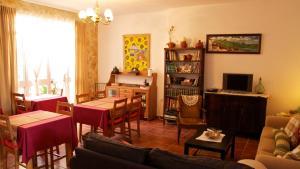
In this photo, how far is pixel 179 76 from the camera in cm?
547

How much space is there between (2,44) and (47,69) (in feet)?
4.00

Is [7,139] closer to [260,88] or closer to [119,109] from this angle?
[119,109]

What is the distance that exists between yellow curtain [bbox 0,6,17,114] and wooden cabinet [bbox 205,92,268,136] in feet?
12.6

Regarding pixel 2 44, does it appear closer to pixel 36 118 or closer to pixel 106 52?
pixel 36 118

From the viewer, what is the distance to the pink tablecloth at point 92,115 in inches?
145

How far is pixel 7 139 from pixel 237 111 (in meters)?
3.82

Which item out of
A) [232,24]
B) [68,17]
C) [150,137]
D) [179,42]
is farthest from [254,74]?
[68,17]

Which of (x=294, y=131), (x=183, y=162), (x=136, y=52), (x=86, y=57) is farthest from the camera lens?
(x=86, y=57)

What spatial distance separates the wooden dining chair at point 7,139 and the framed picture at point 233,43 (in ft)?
12.9

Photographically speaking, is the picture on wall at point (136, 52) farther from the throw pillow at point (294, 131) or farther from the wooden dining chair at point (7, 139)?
the wooden dining chair at point (7, 139)

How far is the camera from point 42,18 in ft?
16.8

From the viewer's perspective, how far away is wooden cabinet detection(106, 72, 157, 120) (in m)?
5.62

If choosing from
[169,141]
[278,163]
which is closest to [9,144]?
[169,141]

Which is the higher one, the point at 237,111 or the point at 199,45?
the point at 199,45
